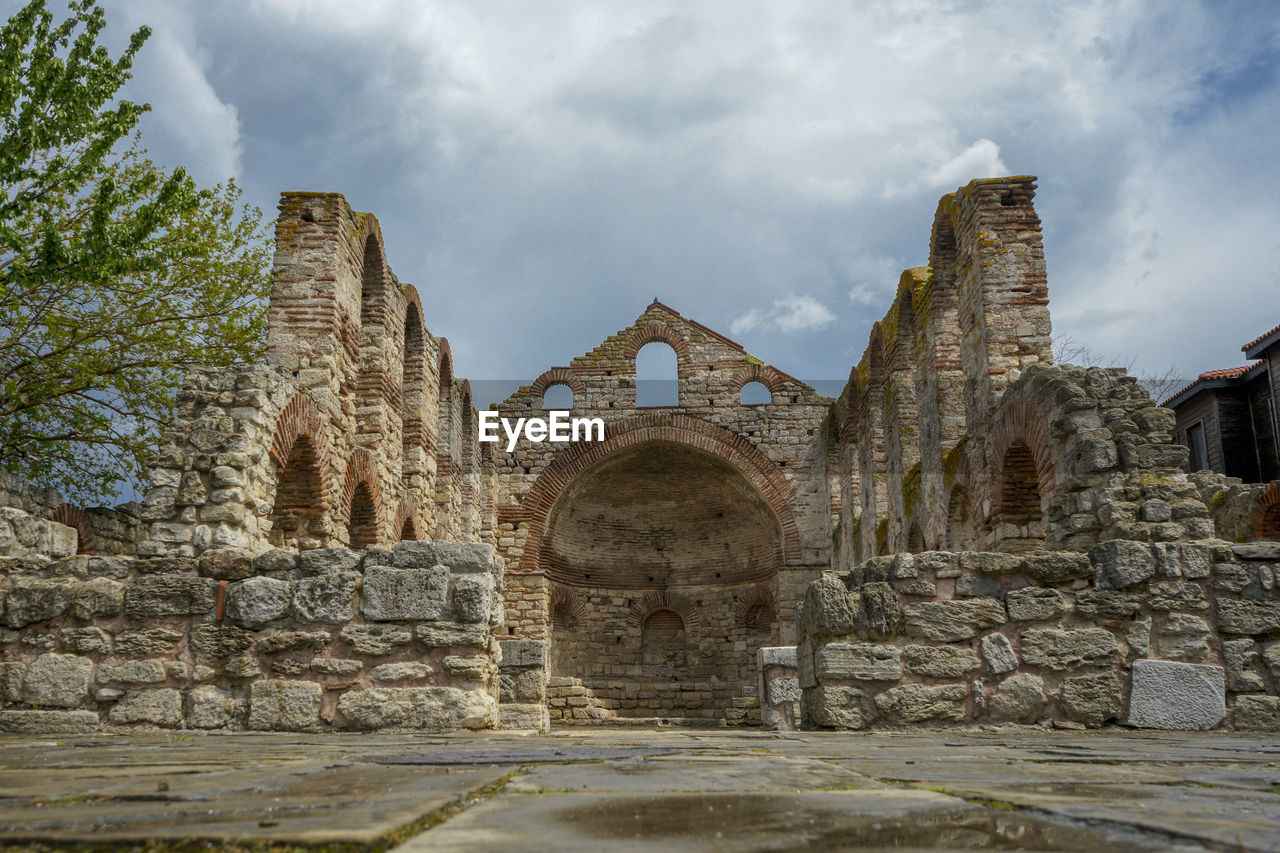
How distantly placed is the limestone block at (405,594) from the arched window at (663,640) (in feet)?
50.6

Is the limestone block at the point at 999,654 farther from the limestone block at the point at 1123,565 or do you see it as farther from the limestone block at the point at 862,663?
the limestone block at the point at 1123,565

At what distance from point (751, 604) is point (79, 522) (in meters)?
12.4

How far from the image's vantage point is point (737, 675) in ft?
64.0

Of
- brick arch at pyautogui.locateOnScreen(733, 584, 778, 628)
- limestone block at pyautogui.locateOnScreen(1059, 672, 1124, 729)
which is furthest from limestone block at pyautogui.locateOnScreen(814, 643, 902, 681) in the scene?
brick arch at pyautogui.locateOnScreen(733, 584, 778, 628)

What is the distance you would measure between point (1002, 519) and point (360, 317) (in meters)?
7.50

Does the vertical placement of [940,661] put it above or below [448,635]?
below

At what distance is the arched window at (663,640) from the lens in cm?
2027

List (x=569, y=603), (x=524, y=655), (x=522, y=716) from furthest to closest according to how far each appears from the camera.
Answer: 1. (x=569, y=603)
2. (x=524, y=655)
3. (x=522, y=716)

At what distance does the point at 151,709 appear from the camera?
5246 millimetres

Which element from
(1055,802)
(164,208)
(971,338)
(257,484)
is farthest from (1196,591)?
(164,208)

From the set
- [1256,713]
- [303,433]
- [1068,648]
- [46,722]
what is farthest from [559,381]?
[1256,713]

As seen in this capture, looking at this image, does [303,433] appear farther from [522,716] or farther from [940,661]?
[940,661]

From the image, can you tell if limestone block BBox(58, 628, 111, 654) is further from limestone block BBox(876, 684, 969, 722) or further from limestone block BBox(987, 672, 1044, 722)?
limestone block BBox(987, 672, 1044, 722)

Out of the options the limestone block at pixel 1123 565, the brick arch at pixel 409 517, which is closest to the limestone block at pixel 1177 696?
the limestone block at pixel 1123 565
